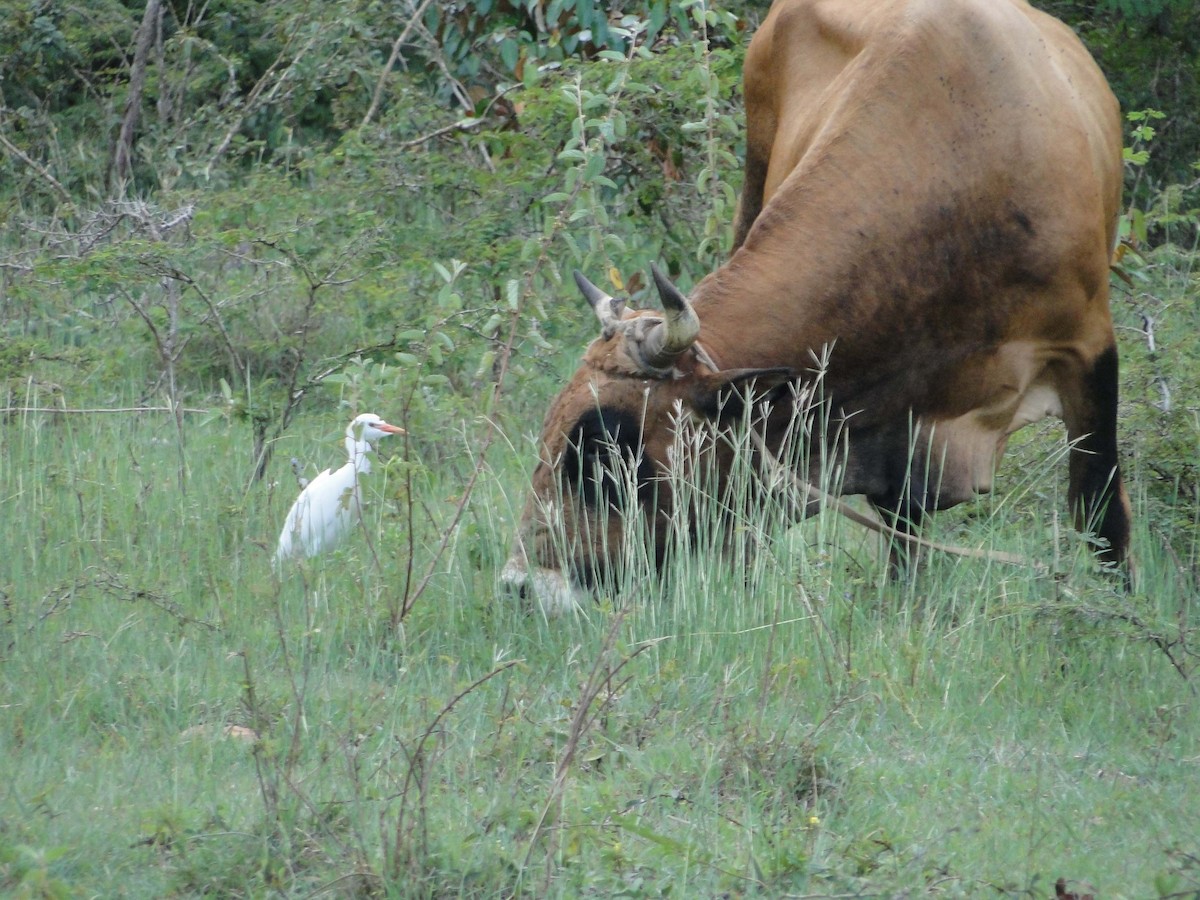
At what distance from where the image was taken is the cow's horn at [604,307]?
184 inches

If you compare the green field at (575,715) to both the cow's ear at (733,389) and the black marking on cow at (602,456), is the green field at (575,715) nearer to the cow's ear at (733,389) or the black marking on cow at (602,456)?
the black marking on cow at (602,456)

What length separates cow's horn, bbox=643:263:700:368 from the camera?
169 inches

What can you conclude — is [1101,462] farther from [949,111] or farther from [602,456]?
[602,456]

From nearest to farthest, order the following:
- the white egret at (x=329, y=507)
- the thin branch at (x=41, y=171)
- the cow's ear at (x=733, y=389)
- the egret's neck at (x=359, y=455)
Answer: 1. the cow's ear at (x=733, y=389)
2. the white egret at (x=329, y=507)
3. the egret's neck at (x=359, y=455)
4. the thin branch at (x=41, y=171)

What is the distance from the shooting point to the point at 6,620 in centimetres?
412

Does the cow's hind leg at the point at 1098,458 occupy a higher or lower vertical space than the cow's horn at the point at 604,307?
lower

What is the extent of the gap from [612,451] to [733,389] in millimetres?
396

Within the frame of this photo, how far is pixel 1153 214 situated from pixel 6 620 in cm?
550

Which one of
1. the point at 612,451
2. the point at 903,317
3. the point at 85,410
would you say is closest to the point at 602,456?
the point at 612,451

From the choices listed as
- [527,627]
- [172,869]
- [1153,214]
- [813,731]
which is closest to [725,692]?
[813,731]

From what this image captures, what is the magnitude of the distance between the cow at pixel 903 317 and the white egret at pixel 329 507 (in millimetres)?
686

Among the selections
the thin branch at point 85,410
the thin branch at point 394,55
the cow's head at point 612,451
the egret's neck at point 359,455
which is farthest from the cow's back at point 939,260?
the thin branch at point 394,55

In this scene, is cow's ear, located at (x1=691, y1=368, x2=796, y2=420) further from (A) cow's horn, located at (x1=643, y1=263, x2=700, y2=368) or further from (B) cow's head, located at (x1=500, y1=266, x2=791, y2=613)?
(A) cow's horn, located at (x1=643, y1=263, x2=700, y2=368)

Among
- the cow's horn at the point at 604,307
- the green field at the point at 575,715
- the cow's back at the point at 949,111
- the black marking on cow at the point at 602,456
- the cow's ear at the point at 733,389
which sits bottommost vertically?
the green field at the point at 575,715
